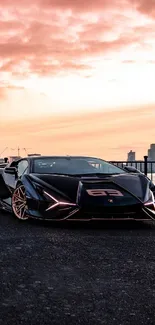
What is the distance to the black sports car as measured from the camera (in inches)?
273

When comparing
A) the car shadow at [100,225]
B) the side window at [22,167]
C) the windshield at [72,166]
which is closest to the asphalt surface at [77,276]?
the car shadow at [100,225]

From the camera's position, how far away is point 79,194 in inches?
276

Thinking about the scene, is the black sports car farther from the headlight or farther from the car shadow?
the car shadow

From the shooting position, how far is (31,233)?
6625 millimetres

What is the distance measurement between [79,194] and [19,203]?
1473 mm

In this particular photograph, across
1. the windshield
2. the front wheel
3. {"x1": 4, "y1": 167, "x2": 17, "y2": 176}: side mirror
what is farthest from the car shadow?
{"x1": 4, "y1": 167, "x2": 17, "y2": 176}: side mirror

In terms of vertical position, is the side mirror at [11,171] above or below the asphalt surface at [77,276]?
above

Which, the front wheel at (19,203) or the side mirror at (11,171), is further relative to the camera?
the side mirror at (11,171)

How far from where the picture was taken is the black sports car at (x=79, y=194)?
273 inches

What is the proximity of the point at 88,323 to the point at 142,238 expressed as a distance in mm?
3334

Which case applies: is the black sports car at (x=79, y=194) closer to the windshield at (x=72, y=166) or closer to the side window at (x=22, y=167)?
the windshield at (x=72, y=166)

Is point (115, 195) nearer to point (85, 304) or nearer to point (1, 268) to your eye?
point (1, 268)

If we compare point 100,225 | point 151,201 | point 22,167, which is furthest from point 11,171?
point 151,201

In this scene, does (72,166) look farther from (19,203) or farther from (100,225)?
(100,225)
